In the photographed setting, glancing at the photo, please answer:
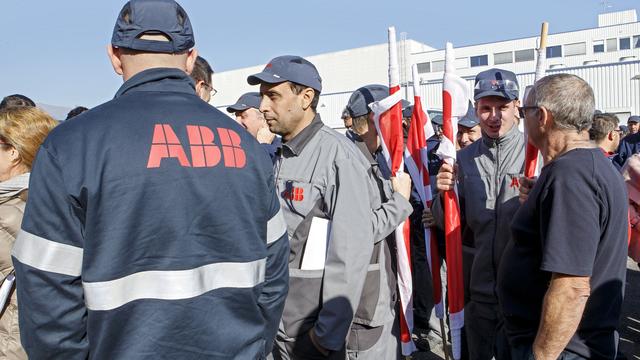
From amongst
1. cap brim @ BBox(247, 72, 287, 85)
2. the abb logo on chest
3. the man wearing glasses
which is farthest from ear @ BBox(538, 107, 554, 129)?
the man wearing glasses

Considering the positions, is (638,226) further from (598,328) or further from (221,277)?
(221,277)

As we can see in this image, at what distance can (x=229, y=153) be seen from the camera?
5.80ft

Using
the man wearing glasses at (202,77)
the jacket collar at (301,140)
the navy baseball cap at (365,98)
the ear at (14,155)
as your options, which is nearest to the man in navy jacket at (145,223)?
the jacket collar at (301,140)

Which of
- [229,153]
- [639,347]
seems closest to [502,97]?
[229,153]

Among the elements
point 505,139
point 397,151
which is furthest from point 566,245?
point 397,151

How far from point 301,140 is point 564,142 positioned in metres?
1.25

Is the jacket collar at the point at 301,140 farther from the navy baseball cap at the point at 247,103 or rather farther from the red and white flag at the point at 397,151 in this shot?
the navy baseball cap at the point at 247,103

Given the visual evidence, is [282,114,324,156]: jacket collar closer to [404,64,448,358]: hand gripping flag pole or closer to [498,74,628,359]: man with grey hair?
[498,74,628,359]: man with grey hair

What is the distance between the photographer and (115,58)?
A: 1.84 m

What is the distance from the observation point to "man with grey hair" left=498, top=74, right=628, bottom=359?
2.21 metres

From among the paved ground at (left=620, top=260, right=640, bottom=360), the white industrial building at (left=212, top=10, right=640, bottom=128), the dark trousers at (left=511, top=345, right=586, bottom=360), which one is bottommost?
the paved ground at (left=620, top=260, right=640, bottom=360)

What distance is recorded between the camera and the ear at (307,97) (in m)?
3.02

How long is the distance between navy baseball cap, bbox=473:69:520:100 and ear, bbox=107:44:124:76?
243 centimetres

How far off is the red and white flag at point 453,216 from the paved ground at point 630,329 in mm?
2154
